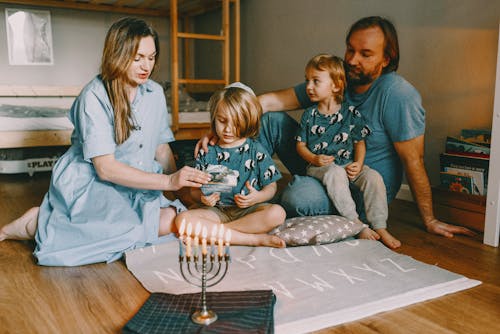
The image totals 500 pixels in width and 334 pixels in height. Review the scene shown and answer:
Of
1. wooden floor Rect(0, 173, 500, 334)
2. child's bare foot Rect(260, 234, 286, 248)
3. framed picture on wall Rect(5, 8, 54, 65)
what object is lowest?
wooden floor Rect(0, 173, 500, 334)

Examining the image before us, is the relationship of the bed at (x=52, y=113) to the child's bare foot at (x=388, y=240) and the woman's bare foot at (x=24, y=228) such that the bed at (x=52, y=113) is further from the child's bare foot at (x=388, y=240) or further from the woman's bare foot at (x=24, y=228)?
the child's bare foot at (x=388, y=240)

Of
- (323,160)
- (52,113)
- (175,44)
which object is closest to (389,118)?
(323,160)

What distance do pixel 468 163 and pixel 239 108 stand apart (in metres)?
Answer: 0.98

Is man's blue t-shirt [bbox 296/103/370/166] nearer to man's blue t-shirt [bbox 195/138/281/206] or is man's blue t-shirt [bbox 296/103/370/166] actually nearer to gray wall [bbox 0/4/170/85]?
man's blue t-shirt [bbox 195/138/281/206]

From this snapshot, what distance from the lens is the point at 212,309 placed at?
3.54 ft

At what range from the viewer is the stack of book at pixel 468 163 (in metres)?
1.87

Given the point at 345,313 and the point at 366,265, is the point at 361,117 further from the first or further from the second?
the point at 345,313

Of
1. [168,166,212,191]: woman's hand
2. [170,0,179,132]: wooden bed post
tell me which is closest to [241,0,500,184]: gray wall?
[170,0,179,132]: wooden bed post

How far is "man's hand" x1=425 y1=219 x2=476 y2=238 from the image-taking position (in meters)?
1.79

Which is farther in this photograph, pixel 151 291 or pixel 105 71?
pixel 105 71

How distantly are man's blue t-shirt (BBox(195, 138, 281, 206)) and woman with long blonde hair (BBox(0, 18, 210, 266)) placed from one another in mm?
198

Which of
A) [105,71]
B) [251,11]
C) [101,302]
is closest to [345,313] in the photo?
[101,302]

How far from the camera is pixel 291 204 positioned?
1805 millimetres

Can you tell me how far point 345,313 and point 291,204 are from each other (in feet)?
2.35
